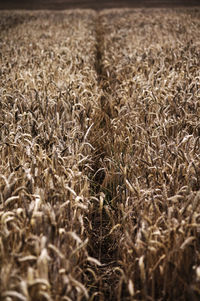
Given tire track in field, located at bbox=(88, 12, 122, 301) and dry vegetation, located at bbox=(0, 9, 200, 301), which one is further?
tire track in field, located at bbox=(88, 12, 122, 301)

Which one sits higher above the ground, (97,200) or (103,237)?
(97,200)

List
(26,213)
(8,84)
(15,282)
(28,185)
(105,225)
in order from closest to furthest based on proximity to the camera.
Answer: (15,282) < (26,213) < (28,185) < (105,225) < (8,84)

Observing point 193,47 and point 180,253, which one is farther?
point 193,47

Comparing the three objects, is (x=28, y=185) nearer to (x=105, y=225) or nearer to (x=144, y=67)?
(x=105, y=225)

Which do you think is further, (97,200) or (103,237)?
(103,237)

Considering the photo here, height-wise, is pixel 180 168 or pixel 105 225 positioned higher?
pixel 180 168

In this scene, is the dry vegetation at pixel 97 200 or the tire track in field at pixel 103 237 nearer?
the dry vegetation at pixel 97 200

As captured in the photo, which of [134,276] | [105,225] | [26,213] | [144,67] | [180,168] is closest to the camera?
[26,213]

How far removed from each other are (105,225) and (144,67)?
3.04 metres

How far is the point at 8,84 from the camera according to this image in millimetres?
3834

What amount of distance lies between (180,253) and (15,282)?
81 centimetres

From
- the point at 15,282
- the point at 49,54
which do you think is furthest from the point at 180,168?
the point at 49,54

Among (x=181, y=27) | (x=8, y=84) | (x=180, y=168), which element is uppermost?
(x=181, y=27)

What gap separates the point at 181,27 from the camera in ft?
29.6
